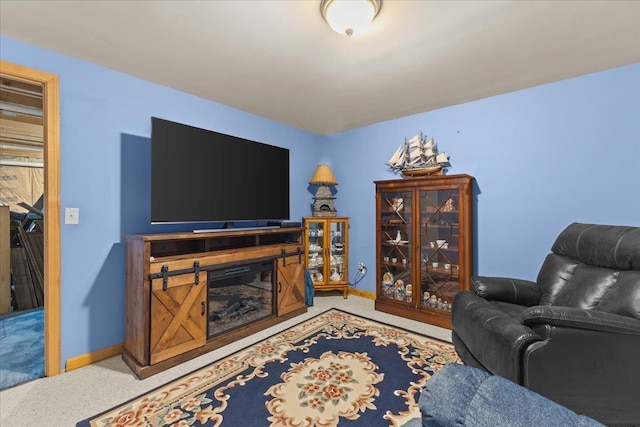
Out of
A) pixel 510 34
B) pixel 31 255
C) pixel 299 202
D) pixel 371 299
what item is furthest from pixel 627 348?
pixel 31 255

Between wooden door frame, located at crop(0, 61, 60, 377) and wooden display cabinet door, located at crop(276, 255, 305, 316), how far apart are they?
1.78 meters

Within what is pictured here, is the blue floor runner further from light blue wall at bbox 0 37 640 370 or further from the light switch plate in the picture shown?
the light switch plate

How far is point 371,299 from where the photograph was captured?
3.83 m

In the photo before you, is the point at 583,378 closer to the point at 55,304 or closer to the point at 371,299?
the point at 371,299

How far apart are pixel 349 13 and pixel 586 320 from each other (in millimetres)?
Result: 2059

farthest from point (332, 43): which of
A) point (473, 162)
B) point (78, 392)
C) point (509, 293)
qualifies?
point (78, 392)

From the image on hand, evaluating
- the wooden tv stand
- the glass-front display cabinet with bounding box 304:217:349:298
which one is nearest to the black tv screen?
the wooden tv stand

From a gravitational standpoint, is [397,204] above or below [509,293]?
above

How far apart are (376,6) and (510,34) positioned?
1.01 metres

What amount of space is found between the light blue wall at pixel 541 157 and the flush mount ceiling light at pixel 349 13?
199 centimetres

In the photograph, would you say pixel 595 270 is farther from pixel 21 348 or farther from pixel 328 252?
pixel 21 348

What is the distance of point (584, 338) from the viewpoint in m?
1.43

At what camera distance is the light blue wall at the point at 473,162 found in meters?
2.18

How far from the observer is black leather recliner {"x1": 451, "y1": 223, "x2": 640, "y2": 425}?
143 cm
